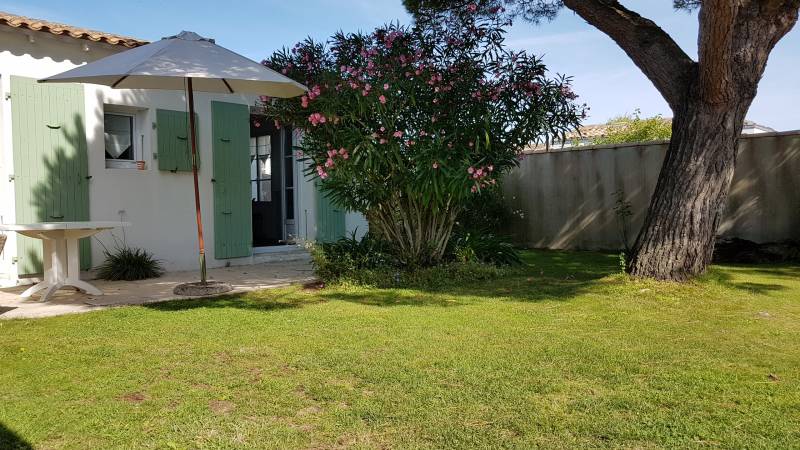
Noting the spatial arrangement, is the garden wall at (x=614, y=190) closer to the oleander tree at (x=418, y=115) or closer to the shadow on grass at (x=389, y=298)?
the oleander tree at (x=418, y=115)

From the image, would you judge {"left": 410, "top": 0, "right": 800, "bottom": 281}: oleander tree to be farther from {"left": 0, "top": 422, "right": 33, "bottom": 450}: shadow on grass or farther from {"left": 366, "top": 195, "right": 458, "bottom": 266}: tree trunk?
{"left": 0, "top": 422, "right": 33, "bottom": 450}: shadow on grass

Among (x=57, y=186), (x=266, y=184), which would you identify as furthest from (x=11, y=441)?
(x=266, y=184)

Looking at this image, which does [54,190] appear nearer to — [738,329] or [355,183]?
[355,183]

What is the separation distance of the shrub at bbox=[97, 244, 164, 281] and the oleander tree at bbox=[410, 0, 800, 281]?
5487 millimetres

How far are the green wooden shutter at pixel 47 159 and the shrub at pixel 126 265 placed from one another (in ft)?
0.66

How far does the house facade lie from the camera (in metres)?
6.54

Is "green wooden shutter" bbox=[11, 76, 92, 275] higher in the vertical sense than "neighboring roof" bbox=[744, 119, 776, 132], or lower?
lower

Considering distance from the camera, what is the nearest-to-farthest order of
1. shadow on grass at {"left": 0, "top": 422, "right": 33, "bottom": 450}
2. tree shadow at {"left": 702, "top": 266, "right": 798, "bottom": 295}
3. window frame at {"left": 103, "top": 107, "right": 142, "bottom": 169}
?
shadow on grass at {"left": 0, "top": 422, "right": 33, "bottom": 450}, tree shadow at {"left": 702, "top": 266, "right": 798, "bottom": 295}, window frame at {"left": 103, "top": 107, "right": 142, "bottom": 169}

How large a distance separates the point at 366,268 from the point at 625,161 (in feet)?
17.1

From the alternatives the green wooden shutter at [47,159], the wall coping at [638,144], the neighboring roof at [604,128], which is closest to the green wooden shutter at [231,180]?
the green wooden shutter at [47,159]

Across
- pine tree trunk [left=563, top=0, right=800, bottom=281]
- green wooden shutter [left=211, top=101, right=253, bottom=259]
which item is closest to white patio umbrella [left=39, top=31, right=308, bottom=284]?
green wooden shutter [left=211, top=101, right=253, bottom=259]

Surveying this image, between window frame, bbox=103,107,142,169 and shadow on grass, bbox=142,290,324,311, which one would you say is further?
window frame, bbox=103,107,142,169

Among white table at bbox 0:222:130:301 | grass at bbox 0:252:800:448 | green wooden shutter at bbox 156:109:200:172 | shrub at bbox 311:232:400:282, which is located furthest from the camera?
green wooden shutter at bbox 156:109:200:172

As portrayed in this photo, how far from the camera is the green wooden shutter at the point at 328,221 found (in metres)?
9.71
